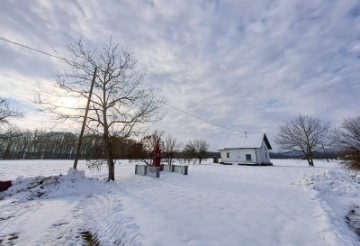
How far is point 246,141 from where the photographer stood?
39438 mm

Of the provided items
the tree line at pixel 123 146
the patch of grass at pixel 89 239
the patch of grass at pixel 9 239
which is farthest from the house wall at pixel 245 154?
the patch of grass at pixel 9 239

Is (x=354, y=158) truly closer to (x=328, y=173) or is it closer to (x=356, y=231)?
(x=328, y=173)

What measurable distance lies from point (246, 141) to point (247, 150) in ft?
6.91

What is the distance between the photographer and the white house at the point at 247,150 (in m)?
36.9

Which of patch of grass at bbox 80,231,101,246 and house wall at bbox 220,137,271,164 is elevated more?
house wall at bbox 220,137,271,164

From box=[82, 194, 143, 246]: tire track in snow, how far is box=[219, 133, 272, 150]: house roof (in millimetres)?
32866

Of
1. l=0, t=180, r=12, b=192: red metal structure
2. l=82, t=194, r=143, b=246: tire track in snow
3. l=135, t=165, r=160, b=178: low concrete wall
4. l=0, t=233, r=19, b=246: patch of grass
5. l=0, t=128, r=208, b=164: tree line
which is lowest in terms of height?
l=0, t=233, r=19, b=246: patch of grass

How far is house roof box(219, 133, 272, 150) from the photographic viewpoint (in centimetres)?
3767

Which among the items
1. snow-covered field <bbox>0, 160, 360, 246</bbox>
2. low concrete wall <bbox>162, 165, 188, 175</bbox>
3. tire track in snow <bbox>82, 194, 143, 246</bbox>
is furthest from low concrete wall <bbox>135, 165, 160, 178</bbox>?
tire track in snow <bbox>82, 194, 143, 246</bbox>

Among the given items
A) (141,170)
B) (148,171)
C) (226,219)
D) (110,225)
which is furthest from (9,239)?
(141,170)

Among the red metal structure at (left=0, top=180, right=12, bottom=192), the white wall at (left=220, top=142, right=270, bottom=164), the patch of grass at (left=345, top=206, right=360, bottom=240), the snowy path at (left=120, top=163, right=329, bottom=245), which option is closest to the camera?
the snowy path at (left=120, top=163, right=329, bottom=245)

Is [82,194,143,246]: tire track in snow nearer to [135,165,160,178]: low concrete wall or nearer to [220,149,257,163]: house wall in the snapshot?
[135,165,160,178]: low concrete wall

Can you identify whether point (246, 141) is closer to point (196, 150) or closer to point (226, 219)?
point (196, 150)

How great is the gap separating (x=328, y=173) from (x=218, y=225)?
46.4ft
